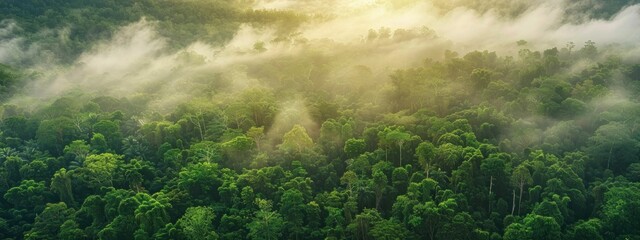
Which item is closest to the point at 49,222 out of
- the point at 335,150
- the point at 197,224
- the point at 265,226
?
the point at 197,224

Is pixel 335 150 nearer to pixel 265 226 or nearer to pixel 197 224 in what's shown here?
pixel 265 226

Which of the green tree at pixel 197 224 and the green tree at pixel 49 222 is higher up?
the green tree at pixel 49 222

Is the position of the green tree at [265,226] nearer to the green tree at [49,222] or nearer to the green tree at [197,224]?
the green tree at [197,224]

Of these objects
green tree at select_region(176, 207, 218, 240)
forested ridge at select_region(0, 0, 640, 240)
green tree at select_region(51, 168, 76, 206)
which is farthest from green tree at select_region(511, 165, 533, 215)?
green tree at select_region(51, 168, 76, 206)

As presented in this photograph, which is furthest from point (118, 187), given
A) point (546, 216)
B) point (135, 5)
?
point (135, 5)

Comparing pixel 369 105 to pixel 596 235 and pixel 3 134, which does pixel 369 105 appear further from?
pixel 3 134

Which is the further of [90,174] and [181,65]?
[181,65]

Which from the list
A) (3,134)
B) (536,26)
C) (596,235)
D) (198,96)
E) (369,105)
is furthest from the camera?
(536,26)

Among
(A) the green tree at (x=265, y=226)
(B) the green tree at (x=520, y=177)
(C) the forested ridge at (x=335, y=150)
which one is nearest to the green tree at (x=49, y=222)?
(C) the forested ridge at (x=335, y=150)

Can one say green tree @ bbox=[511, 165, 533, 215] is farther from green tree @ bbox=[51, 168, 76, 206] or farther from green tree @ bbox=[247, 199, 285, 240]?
green tree @ bbox=[51, 168, 76, 206]
